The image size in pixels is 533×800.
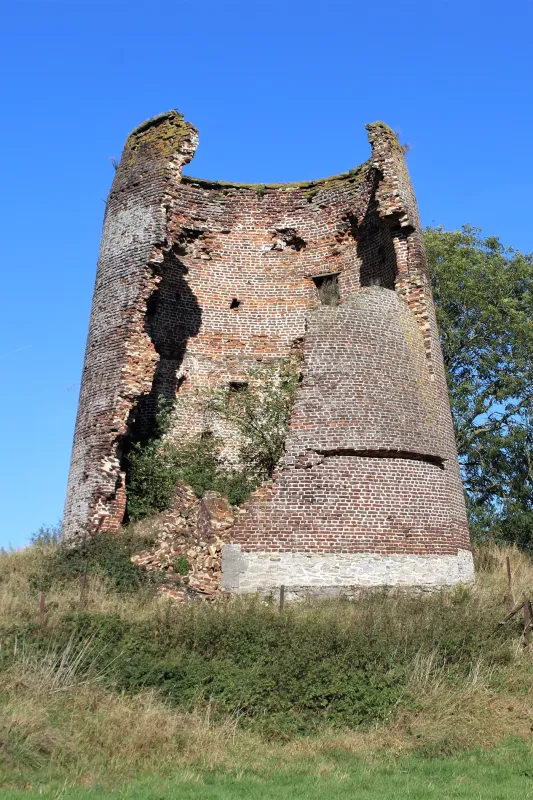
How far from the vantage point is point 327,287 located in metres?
18.0

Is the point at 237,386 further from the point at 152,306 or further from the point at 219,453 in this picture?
the point at 152,306

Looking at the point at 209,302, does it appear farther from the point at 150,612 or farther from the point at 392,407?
the point at 150,612

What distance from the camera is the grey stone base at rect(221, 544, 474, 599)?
43.0ft

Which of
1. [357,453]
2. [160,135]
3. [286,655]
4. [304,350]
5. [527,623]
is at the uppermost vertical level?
[160,135]

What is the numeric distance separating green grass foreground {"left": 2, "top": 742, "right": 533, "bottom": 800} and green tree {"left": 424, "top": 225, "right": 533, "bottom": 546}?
52.6 ft

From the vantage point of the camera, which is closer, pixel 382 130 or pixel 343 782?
pixel 343 782

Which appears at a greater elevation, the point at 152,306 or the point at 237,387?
the point at 152,306

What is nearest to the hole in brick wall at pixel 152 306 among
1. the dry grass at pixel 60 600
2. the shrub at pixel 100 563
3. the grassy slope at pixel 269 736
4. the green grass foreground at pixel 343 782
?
the shrub at pixel 100 563

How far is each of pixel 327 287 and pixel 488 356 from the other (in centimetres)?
960

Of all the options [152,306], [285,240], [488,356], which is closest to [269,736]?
[152,306]

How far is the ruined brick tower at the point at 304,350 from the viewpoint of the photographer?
44.1 feet

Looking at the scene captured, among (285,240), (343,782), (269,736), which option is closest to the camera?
(343,782)

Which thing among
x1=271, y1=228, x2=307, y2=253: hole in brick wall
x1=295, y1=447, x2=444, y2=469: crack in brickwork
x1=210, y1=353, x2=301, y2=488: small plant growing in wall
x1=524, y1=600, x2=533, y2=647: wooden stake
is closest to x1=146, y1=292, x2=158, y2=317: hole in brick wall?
x1=210, y1=353, x2=301, y2=488: small plant growing in wall

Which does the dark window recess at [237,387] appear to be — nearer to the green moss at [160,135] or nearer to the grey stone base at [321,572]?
the green moss at [160,135]
